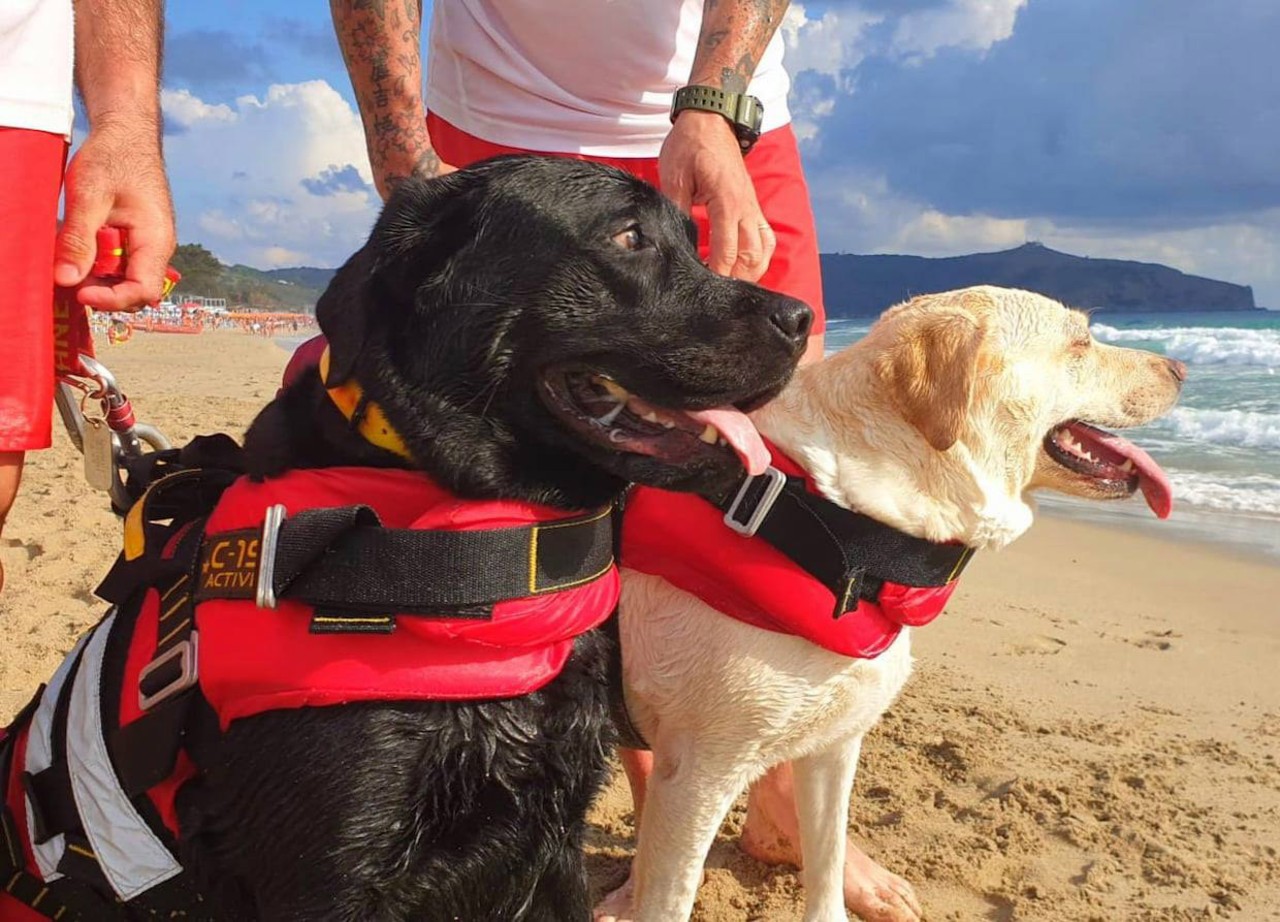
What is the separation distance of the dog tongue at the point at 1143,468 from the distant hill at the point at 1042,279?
4096 cm

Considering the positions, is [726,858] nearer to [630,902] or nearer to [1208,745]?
[630,902]

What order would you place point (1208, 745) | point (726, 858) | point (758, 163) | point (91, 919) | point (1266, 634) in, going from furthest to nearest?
point (1266, 634) → point (1208, 745) → point (726, 858) → point (758, 163) → point (91, 919)

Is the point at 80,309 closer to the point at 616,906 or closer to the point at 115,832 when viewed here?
the point at 115,832

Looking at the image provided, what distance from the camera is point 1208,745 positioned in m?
3.88

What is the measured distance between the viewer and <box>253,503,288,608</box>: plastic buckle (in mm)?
1561

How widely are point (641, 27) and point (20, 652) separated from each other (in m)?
3.40

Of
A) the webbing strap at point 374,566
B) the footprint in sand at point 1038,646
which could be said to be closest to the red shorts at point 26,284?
the webbing strap at point 374,566

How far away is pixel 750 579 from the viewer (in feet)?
7.25

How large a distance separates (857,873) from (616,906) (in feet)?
2.22

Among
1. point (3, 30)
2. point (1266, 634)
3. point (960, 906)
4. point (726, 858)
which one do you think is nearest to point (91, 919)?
point (3, 30)

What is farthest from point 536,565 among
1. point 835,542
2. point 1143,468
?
point 1143,468

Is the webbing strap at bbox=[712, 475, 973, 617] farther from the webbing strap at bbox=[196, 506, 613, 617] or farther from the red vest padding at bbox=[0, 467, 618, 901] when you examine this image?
the webbing strap at bbox=[196, 506, 613, 617]

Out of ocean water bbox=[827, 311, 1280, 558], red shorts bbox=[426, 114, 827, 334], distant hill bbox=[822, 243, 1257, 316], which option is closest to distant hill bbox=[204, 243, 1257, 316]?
distant hill bbox=[822, 243, 1257, 316]

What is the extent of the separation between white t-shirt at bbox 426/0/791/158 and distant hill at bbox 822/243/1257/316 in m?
41.0
